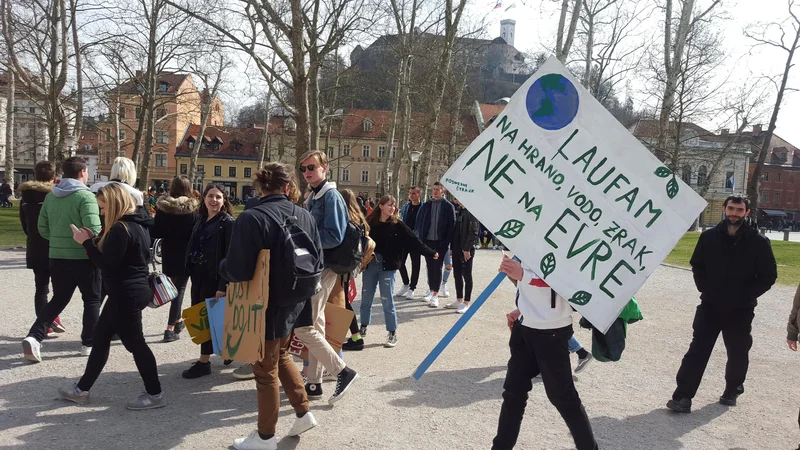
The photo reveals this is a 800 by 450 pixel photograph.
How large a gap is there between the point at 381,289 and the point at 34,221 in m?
3.87

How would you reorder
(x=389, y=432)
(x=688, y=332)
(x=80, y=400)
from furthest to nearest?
1. (x=688, y=332)
2. (x=80, y=400)
3. (x=389, y=432)

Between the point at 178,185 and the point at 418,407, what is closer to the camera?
the point at 418,407

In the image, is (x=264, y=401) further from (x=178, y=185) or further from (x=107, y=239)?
(x=178, y=185)

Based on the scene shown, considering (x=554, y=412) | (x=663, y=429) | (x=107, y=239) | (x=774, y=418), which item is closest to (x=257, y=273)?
(x=107, y=239)

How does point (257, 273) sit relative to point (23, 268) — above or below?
above

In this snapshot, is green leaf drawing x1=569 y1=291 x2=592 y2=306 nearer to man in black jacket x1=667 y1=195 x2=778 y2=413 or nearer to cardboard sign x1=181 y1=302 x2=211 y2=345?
man in black jacket x1=667 y1=195 x2=778 y2=413

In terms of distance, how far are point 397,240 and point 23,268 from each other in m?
8.37

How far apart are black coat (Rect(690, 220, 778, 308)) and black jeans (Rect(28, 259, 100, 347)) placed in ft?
18.0

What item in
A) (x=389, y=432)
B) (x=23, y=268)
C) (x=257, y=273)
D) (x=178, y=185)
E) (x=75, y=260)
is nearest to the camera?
(x=257, y=273)

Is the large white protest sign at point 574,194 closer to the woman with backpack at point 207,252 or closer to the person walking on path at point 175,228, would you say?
the woman with backpack at point 207,252

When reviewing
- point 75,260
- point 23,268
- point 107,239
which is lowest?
point 23,268

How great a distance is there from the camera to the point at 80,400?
450 centimetres

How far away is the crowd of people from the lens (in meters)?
3.50

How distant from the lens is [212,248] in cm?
511
